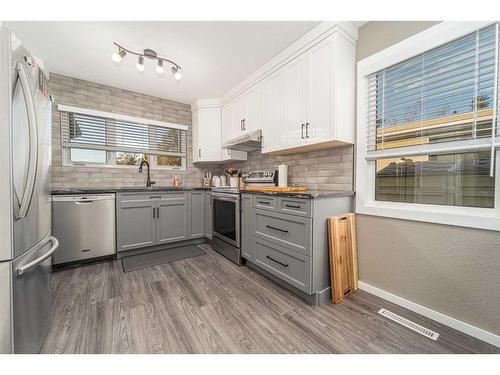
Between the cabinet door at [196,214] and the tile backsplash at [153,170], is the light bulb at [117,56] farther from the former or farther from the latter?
the cabinet door at [196,214]

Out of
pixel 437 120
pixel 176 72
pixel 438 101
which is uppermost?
pixel 176 72

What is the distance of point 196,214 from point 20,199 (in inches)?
91.4

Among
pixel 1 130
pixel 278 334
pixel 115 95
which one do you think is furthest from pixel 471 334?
pixel 115 95

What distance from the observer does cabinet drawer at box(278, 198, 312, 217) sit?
1678 millimetres

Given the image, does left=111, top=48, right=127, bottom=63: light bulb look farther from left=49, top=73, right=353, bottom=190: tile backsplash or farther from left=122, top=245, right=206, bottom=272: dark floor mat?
left=122, top=245, right=206, bottom=272: dark floor mat

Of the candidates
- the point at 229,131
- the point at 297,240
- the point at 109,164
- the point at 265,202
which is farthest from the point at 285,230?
the point at 109,164

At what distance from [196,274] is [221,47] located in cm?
252

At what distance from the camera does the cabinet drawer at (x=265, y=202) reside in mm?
1997

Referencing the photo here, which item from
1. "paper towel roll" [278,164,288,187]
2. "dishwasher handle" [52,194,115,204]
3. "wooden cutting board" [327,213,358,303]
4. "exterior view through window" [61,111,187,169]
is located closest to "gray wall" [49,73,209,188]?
"exterior view through window" [61,111,187,169]

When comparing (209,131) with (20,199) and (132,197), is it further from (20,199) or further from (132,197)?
(20,199)

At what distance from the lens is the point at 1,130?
3.07 ft

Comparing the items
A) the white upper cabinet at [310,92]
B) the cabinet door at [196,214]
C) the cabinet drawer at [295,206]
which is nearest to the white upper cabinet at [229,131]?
the white upper cabinet at [310,92]

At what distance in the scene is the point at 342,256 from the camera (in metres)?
1.82
